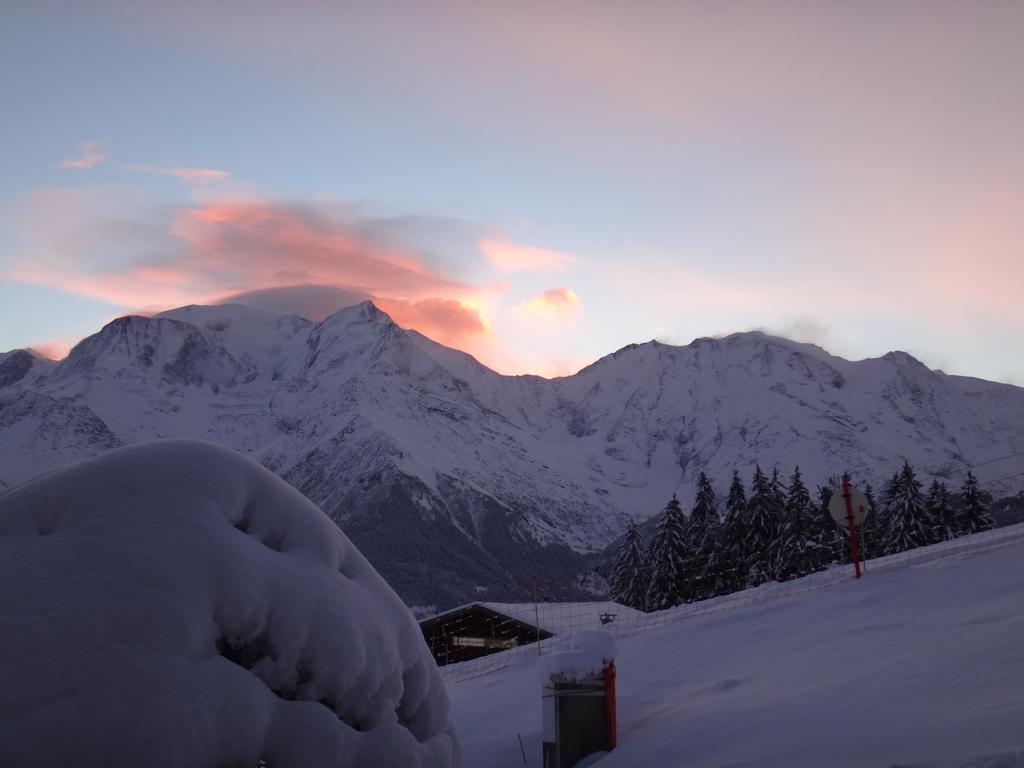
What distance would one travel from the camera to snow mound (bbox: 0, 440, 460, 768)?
391 cm

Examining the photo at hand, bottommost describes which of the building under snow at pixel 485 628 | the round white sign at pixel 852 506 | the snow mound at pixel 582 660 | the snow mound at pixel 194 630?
the building under snow at pixel 485 628

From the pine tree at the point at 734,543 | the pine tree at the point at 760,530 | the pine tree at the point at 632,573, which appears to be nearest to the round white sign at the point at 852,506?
the pine tree at the point at 734,543

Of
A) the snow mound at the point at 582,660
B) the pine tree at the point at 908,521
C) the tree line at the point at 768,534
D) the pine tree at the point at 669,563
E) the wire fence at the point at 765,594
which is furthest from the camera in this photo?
the pine tree at the point at 669,563

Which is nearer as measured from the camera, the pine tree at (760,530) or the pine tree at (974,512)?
the pine tree at (974,512)

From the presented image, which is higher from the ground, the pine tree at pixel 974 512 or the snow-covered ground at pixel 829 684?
the pine tree at pixel 974 512

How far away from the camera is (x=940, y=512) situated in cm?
4828

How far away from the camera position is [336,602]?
4867mm

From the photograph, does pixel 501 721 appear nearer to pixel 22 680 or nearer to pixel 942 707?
pixel 942 707

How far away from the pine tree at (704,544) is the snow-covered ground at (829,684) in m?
31.1

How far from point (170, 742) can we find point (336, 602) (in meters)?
1.12

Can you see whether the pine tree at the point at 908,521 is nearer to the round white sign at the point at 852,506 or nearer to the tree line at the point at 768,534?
the tree line at the point at 768,534

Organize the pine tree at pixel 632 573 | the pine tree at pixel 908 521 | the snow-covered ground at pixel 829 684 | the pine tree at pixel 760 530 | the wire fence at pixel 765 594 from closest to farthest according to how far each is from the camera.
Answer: the snow-covered ground at pixel 829 684 → the wire fence at pixel 765 594 → the pine tree at pixel 908 521 → the pine tree at pixel 760 530 → the pine tree at pixel 632 573

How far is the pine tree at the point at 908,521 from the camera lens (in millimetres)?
44281

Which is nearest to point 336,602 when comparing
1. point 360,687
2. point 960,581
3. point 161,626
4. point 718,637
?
point 360,687
